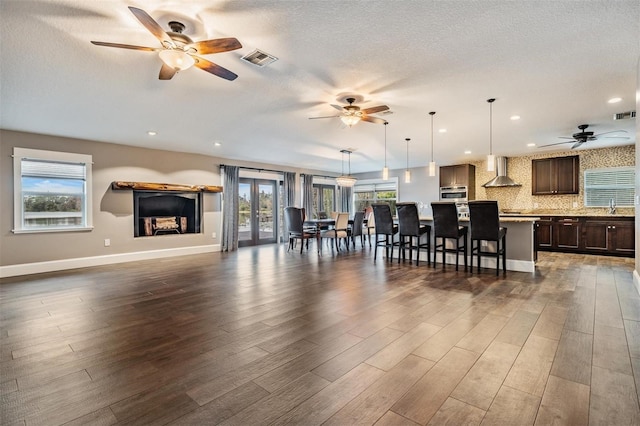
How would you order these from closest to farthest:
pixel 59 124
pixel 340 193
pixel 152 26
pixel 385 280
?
1. pixel 152 26
2. pixel 385 280
3. pixel 59 124
4. pixel 340 193

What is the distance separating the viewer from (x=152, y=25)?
6.87ft

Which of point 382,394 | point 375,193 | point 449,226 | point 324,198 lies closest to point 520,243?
point 449,226

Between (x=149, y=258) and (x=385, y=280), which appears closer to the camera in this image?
(x=385, y=280)

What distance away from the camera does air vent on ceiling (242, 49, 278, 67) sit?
2.75m

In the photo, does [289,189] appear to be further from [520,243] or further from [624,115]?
[624,115]

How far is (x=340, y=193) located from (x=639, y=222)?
8.35 metres

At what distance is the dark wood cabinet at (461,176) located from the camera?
852 centimetres

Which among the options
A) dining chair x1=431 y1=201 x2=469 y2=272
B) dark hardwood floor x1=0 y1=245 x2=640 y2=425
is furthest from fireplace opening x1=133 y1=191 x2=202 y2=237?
dining chair x1=431 y1=201 x2=469 y2=272

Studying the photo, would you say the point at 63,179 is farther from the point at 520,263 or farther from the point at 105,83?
the point at 520,263

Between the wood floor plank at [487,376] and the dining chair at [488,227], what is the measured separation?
270 cm

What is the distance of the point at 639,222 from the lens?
348 centimetres

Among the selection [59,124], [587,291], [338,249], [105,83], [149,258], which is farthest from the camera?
[338,249]

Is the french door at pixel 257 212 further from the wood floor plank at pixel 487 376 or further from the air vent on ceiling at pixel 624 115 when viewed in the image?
the air vent on ceiling at pixel 624 115

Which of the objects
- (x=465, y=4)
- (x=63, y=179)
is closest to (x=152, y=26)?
(x=465, y=4)
